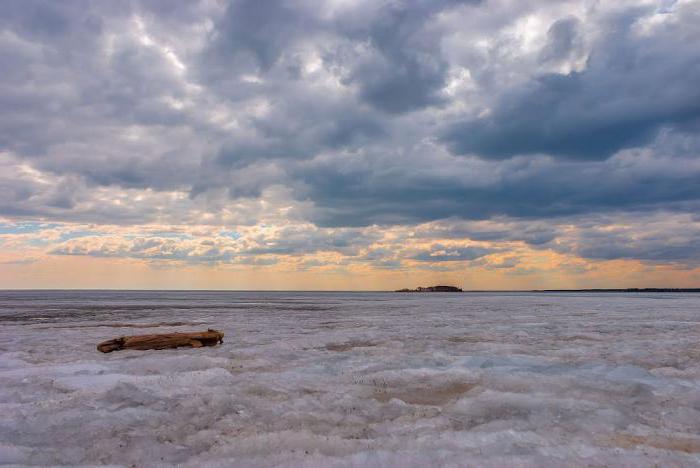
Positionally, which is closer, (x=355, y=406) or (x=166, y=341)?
(x=355, y=406)

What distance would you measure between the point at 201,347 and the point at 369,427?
9.23 metres

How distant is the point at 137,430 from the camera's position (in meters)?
6.32

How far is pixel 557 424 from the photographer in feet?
21.4

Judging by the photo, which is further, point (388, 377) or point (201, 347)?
point (201, 347)

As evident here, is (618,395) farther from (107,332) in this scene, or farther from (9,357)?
(107,332)

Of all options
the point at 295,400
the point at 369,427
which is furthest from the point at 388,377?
the point at 369,427

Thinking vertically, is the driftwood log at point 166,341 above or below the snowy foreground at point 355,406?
above

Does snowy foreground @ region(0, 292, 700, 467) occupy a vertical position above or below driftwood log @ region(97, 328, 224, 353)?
below

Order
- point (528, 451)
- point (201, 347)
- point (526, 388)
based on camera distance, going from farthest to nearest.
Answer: point (201, 347), point (526, 388), point (528, 451)

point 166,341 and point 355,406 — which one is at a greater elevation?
point 166,341

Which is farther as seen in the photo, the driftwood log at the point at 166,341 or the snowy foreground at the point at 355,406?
the driftwood log at the point at 166,341

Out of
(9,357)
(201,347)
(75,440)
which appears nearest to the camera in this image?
(75,440)

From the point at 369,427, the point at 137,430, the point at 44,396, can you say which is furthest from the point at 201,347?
the point at 369,427

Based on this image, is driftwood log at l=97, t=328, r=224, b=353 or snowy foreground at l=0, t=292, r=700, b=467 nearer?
snowy foreground at l=0, t=292, r=700, b=467
